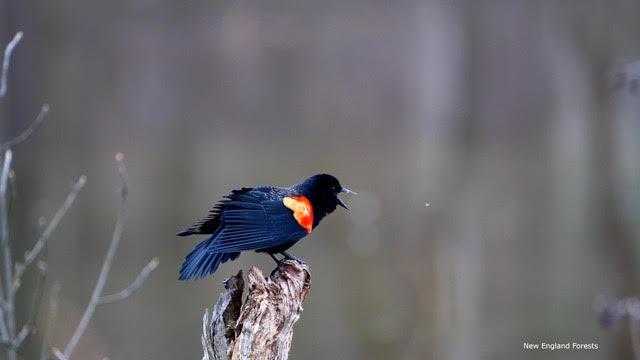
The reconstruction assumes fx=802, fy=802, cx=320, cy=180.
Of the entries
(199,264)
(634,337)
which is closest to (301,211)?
(199,264)

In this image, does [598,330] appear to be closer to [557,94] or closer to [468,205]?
[468,205]

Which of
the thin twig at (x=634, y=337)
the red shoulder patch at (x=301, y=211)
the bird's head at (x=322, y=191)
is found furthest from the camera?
the thin twig at (x=634, y=337)

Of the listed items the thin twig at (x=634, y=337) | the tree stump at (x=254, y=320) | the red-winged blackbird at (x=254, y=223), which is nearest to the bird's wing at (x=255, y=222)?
the red-winged blackbird at (x=254, y=223)

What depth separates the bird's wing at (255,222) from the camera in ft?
8.93

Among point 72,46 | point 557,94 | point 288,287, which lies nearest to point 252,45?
point 72,46

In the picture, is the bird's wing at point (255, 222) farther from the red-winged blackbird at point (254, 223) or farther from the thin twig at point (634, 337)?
the thin twig at point (634, 337)

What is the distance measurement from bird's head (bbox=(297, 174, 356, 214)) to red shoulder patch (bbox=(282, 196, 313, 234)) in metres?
0.10

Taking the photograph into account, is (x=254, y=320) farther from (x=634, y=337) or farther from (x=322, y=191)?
(x=634, y=337)

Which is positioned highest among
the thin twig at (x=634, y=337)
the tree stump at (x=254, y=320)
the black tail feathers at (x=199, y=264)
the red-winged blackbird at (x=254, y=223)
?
the red-winged blackbird at (x=254, y=223)

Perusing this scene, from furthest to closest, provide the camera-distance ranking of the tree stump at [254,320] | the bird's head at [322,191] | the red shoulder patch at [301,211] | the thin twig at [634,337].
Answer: the thin twig at [634,337]
the bird's head at [322,191]
the red shoulder patch at [301,211]
the tree stump at [254,320]

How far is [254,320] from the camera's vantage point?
2561 mm

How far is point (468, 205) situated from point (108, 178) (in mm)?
2022

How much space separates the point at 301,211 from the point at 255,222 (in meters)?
0.24

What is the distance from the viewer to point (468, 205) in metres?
4.52
